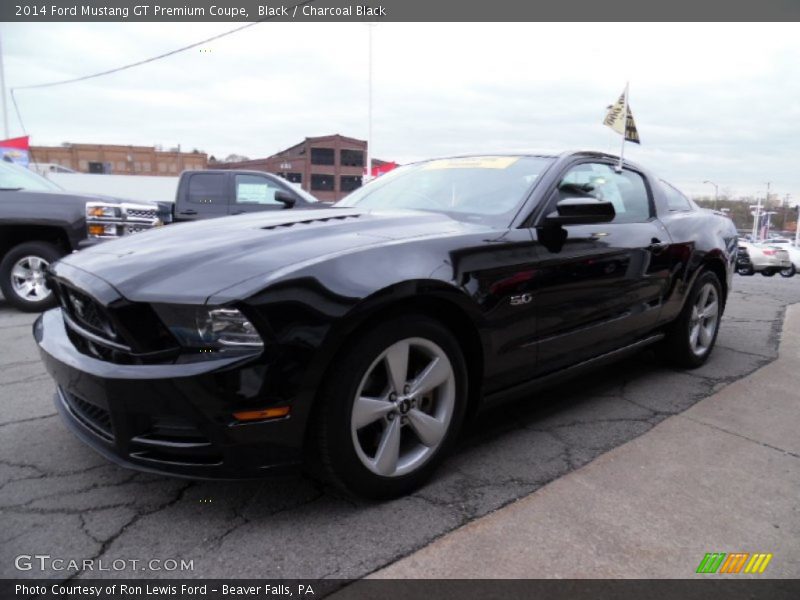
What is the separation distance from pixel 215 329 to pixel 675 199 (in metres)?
3.66

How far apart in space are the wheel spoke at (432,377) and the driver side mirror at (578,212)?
37.4 inches

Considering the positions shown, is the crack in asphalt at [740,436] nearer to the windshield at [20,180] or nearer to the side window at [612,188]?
the side window at [612,188]

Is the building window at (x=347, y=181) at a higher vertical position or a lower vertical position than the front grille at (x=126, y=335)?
higher

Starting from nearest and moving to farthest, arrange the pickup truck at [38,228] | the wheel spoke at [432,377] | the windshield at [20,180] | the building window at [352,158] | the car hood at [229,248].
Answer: the car hood at [229,248]
the wheel spoke at [432,377]
the pickup truck at [38,228]
the windshield at [20,180]
the building window at [352,158]

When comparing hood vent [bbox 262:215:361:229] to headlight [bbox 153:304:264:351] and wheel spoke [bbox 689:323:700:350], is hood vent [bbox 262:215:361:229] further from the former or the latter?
wheel spoke [bbox 689:323:700:350]

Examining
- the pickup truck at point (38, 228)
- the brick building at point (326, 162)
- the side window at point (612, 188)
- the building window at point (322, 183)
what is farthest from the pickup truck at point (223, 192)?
the building window at point (322, 183)

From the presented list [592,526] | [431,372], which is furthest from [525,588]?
[431,372]

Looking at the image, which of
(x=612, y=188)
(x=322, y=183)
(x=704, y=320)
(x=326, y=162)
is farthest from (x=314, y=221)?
(x=326, y=162)

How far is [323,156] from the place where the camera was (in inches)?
1861

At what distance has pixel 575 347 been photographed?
117 inches

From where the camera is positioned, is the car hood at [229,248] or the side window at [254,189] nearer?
the car hood at [229,248]

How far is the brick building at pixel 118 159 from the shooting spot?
56344 mm

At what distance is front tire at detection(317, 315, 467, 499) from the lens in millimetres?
2000

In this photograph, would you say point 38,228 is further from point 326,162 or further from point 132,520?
point 326,162
